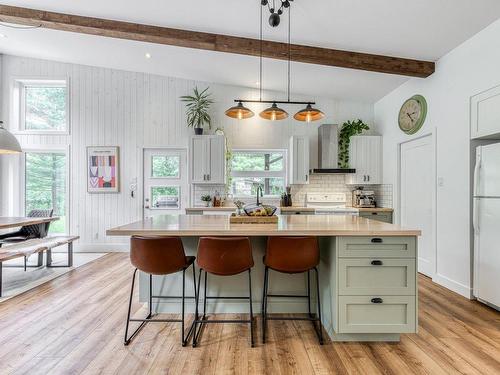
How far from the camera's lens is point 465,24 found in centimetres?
298

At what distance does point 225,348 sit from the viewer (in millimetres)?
2201

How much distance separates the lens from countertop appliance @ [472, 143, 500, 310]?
2799 mm

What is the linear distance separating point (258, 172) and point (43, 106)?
4.59 m

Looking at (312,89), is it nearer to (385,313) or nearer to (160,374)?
(385,313)

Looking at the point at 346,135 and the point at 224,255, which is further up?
the point at 346,135

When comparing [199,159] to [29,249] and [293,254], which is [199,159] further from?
[293,254]

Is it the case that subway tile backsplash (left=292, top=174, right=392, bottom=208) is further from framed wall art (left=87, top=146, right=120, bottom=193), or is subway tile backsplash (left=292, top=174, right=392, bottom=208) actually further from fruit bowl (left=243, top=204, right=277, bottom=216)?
framed wall art (left=87, top=146, right=120, bottom=193)

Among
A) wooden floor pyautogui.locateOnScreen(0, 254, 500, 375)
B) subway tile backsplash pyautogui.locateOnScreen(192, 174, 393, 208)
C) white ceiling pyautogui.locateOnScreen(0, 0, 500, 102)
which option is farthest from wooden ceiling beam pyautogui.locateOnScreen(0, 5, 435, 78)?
wooden floor pyautogui.locateOnScreen(0, 254, 500, 375)

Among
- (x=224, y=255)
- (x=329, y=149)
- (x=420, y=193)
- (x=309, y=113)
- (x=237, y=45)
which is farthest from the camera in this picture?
(x=329, y=149)

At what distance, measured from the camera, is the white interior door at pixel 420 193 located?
3.98 metres

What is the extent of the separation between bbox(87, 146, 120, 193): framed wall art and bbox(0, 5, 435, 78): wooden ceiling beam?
235cm

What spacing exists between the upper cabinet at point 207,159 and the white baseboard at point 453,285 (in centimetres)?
353

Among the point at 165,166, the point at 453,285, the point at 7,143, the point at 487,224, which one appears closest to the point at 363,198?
the point at 453,285

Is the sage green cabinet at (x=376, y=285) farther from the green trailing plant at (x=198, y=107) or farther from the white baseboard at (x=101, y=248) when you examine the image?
the white baseboard at (x=101, y=248)
